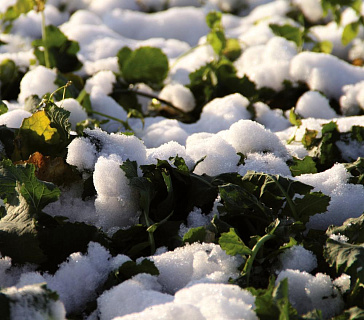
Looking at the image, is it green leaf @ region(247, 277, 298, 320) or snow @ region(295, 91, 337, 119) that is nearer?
green leaf @ region(247, 277, 298, 320)

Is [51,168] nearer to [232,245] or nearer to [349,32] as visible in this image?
[232,245]

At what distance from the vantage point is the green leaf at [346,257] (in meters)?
0.83

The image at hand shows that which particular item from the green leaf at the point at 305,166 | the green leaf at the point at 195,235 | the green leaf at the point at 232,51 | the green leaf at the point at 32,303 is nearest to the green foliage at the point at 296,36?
the green leaf at the point at 232,51

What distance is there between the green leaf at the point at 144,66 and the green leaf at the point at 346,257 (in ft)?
3.91

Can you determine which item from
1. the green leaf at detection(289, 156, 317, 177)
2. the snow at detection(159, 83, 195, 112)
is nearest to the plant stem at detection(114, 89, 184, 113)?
the snow at detection(159, 83, 195, 112)

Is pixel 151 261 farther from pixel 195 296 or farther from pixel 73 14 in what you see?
pixel 73 14

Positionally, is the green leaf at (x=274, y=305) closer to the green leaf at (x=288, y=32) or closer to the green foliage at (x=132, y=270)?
the green foliage at (x=132, y=270)

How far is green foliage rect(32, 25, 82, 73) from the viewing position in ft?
6.20

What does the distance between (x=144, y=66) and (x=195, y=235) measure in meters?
1.09

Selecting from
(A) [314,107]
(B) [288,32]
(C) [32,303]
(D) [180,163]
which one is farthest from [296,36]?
(C) [32,303]

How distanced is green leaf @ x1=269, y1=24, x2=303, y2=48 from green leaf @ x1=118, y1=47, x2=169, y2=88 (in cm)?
53

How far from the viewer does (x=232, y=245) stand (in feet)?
2.94

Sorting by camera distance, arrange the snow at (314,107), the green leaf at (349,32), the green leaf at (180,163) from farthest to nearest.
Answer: the green leaf at (349,32) < the snow at (314,107) < the green leaf at (180,163)

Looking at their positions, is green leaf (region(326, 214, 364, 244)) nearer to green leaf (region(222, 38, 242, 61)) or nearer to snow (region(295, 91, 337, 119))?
snow (region(295, 91, 337, 119))
